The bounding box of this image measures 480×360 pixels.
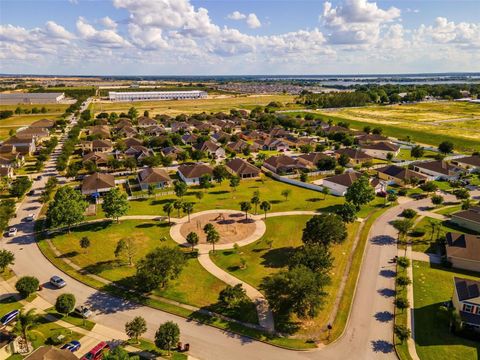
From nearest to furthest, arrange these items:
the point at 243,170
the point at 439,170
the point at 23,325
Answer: the point at 23,325
the point at 439,170
the point at 243,170

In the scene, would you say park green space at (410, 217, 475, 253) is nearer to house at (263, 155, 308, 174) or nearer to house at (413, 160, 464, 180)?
house at (413, 160, 464, 180)

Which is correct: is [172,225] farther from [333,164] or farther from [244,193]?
[333,164]

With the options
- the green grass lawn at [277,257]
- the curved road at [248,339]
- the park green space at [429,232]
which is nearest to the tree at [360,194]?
the green grass lawn at [277,257]

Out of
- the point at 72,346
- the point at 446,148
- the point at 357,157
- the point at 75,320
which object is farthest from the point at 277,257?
the point at 446,148

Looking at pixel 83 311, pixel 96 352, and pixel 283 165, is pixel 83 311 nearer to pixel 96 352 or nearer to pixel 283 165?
pixel 96 352

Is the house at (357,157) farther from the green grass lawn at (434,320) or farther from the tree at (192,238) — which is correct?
the tree at (192,238)

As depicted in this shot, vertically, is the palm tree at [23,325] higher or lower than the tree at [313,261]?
lower

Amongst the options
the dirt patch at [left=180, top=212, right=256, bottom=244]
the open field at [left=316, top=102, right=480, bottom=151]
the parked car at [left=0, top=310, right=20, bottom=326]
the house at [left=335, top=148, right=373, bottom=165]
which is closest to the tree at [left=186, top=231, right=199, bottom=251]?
the dirt patch at [left=180, top=212, right=256, bottom=244]
